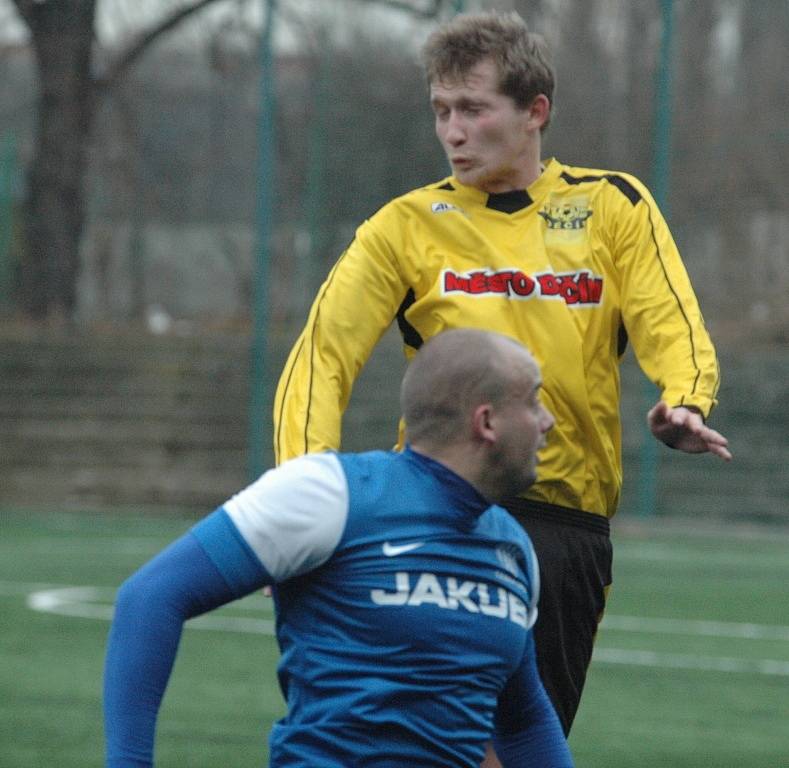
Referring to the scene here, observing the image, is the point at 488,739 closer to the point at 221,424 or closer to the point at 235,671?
the point at 235,671

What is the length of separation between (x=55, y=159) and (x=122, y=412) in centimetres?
326

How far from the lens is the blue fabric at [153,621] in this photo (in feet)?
9.85

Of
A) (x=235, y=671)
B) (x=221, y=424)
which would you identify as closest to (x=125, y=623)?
(x=235, y=671)

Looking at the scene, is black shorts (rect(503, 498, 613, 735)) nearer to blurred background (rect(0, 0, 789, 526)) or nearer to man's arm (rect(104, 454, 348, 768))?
man's arm (rect(104, 454, 348, 768))

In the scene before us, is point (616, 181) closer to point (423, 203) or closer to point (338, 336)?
point (423, 203)

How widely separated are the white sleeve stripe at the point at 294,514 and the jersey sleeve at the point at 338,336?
0.99 m

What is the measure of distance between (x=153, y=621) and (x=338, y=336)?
141 cm

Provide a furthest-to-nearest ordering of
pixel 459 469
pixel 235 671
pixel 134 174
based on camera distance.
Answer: pixel 134 174 < pixel 235 671 < pixel 459 469

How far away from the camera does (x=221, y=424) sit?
1822 cm

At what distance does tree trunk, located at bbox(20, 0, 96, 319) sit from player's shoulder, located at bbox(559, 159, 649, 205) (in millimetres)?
15223

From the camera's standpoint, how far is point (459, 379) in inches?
126

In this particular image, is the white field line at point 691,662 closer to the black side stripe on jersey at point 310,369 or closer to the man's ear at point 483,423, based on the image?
the black side stripe on jersey at point 310,369

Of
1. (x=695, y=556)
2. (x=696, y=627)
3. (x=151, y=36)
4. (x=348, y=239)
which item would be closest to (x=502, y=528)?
(x=696, y=627)

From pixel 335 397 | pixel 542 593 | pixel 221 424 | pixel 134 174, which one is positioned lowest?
pixel 221 424
